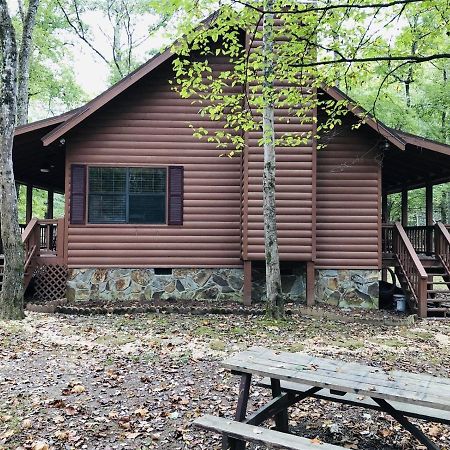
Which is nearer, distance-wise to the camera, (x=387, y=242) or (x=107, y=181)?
(x=107, y=181)

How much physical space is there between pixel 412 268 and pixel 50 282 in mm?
8587

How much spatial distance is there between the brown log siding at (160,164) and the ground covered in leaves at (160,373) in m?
2.11

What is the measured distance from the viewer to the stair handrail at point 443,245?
10.6 metres

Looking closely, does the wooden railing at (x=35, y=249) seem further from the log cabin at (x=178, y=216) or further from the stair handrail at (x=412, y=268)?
the stair handrail at (x=412, y=268)

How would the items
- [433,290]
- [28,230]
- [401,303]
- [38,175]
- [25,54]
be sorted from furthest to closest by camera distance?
[38,175] < [25,54] < [401,303] < [28,230] < [433,290]

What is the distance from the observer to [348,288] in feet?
34.6

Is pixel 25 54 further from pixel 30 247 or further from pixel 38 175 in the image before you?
pixel 30 247

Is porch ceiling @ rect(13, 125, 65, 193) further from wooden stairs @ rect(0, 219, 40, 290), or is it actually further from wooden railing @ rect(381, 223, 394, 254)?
wooden railing @ rect(381, 223, 394, 254)

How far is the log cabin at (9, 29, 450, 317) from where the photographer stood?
10398mm

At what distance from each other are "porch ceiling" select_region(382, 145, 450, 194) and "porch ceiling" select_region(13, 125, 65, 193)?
862cm

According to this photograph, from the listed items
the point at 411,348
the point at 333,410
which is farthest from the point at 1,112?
the point at 411,348

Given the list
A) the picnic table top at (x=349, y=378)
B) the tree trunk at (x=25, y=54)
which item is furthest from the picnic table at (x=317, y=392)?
the tree trunk at (x=25, y=54)

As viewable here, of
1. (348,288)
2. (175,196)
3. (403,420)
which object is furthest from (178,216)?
(403,420)

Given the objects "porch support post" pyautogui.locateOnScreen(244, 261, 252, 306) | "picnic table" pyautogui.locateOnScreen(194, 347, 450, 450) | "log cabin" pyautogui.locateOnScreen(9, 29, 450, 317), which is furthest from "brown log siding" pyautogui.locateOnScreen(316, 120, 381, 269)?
"picnic table" pyautogui.locateOnScreen(194, 347, 450, 450)
